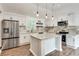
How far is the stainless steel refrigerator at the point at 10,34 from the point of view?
211 cm

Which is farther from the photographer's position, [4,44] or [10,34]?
[10,34]

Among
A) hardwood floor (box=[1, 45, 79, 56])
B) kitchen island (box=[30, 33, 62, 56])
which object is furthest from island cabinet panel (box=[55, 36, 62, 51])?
hardwood floor (box=[1, 45, 79, 56])

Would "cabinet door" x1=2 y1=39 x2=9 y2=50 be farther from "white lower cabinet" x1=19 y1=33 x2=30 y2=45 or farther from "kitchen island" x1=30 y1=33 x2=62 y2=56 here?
"kitchen island" x1=30 y1=33 x2=62 y2=56

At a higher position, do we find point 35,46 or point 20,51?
point 35,46

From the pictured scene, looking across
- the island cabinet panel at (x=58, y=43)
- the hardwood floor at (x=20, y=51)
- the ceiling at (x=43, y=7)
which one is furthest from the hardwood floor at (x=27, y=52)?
the ceiling at (x=43, y=7)

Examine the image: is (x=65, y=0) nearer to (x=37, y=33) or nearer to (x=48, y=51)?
(x=37, y=33)

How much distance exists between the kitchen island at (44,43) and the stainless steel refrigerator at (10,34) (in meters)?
0.38

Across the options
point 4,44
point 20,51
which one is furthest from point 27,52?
point 4,44

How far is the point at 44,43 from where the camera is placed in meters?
2.14

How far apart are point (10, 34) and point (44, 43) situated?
807 mm

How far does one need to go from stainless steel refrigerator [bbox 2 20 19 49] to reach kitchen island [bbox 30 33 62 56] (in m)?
0.38

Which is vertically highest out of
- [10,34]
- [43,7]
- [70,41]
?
[43,7]

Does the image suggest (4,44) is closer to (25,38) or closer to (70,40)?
(25,38)

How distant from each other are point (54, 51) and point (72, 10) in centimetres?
→ 100
